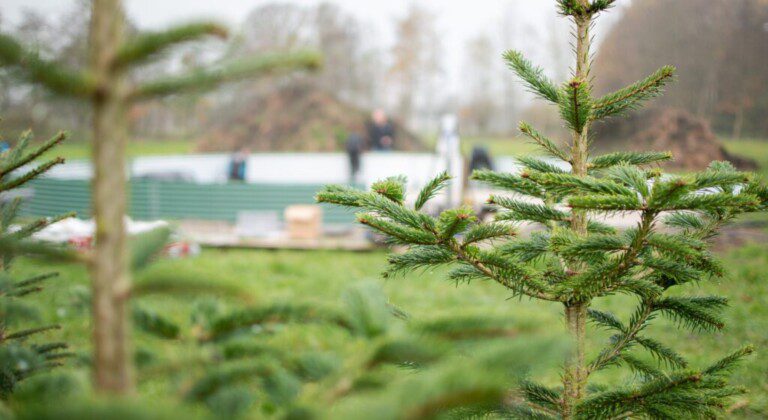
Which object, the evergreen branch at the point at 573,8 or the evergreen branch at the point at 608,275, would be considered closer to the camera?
the evergreen branch at the point at 608,275

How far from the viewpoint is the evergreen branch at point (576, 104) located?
1.38 meters

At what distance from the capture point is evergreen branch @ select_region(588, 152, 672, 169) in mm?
1651

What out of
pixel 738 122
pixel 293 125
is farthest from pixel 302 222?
pixel 293 125

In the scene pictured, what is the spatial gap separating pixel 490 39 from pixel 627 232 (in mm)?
40666

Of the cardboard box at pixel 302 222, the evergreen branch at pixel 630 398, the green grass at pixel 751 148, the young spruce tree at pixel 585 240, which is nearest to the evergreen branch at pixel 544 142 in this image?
the young spruce tree at pixel 585 240

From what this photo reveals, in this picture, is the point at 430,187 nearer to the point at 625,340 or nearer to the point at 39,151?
the point at 625,340

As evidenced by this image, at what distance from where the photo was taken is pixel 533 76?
5.27 feet

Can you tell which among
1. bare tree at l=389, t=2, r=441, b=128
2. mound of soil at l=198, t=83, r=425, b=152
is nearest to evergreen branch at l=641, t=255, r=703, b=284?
mound of soil at l=198, t=83, r=425, b=152

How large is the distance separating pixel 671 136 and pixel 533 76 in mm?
10658

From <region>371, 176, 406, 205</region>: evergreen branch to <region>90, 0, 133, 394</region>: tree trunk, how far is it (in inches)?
34.2

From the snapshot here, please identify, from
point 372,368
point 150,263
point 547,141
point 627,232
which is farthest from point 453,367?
point 547,141

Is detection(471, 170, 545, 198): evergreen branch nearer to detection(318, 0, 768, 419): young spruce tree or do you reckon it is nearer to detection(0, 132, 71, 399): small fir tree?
detection(318, 0, 768, 419): young spruce tree

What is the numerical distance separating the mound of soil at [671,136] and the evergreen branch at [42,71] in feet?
27.6

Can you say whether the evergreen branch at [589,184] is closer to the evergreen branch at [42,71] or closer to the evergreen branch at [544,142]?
the evergreen branch at [544,142]
